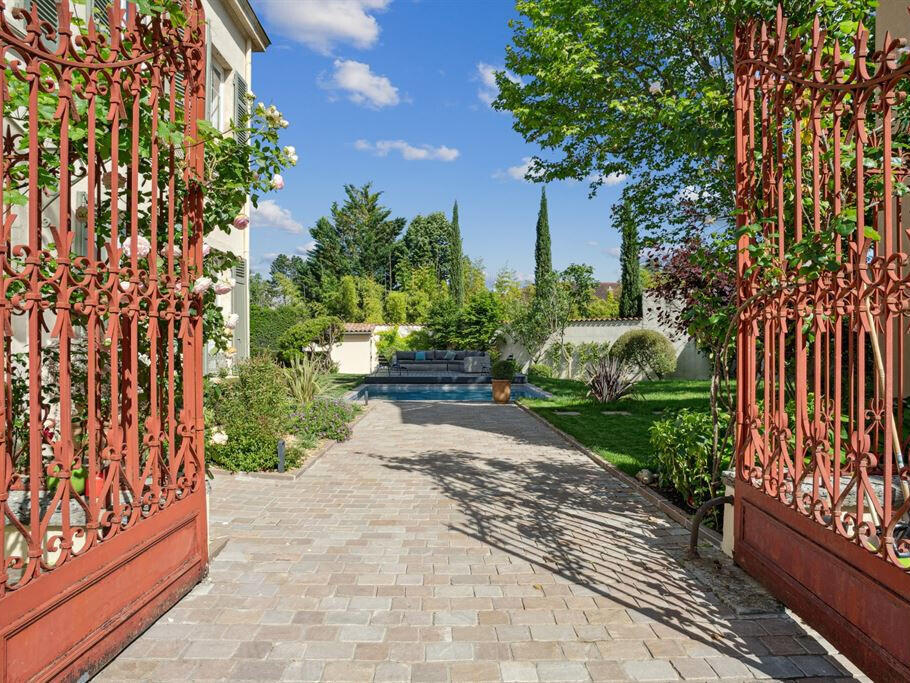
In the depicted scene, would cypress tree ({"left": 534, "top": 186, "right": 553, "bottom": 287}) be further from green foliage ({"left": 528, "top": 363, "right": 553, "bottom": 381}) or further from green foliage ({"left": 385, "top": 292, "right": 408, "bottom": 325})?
green foliage ({"left": 385, "top": 292, "right": 408, "bottom": 325})

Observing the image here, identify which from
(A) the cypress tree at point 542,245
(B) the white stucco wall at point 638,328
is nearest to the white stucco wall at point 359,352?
(A) the cypress tree at point 542,245

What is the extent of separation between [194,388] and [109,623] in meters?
1.33

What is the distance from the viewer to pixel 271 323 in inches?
933

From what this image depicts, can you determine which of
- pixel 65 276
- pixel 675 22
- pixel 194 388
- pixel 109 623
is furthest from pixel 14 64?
pixel 675 22

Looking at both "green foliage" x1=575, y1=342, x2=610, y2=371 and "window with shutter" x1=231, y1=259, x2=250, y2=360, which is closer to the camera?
"window with shutter" x1=231, y1=259, x2=250, y2=360

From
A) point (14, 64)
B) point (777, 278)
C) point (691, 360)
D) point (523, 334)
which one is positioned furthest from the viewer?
point (523, 334)

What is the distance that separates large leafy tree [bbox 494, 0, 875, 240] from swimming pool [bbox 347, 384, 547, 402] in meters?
7.80

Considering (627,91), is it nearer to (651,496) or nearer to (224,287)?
(651,496)

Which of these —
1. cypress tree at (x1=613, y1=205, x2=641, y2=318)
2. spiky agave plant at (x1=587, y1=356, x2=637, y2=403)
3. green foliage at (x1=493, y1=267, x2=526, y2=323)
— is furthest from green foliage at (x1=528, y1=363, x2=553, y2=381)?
spiky agave plant at (x1=587, y1=356, x2=637, y2=403)

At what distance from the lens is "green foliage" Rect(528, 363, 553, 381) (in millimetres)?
22158

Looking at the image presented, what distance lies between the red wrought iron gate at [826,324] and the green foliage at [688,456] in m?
1.12

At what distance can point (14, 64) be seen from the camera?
2125 mm

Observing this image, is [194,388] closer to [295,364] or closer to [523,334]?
[295,364]

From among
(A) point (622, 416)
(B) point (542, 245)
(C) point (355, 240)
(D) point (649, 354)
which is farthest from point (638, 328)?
(C) point (355, 240)
